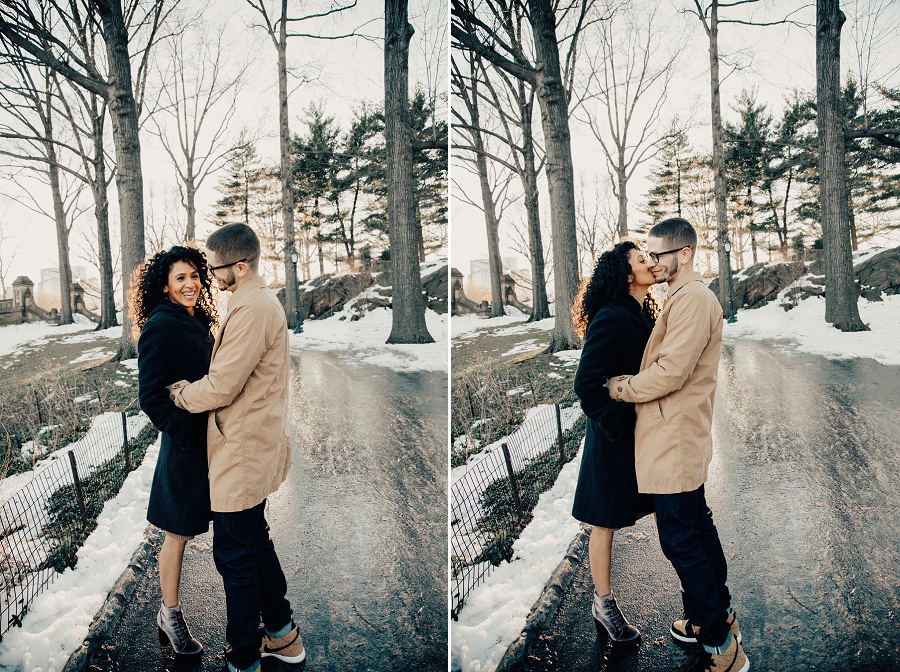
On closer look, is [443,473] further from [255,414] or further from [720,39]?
[720,39]

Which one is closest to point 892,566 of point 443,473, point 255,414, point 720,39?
point 443,473

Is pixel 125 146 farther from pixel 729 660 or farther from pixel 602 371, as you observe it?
pixel 729 660

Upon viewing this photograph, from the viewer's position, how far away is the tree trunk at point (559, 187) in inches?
127

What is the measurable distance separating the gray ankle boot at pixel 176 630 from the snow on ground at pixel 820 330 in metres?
3.18

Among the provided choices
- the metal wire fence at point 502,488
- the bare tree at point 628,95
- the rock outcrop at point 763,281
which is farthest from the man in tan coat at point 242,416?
the rock outcrop at point 763,281

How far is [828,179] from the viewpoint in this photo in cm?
361

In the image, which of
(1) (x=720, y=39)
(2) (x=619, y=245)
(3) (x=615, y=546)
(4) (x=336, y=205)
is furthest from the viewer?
(4) (x=336, y=205)

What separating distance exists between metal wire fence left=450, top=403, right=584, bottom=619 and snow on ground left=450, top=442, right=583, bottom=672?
0.05 metres

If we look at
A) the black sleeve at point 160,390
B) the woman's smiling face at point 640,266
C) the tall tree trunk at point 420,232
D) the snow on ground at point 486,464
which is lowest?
the snow on ground at point 486,464

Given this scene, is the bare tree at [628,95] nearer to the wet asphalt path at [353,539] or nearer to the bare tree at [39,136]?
the wet asphalt path at [353,539]

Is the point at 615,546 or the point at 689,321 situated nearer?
the point at 689,321

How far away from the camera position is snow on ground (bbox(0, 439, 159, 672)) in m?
1.78

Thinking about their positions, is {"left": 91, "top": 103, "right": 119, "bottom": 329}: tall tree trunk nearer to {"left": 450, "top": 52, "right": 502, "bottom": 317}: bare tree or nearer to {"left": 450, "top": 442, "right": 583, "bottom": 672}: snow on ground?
{"left": 450, "top": 52, "right": 502, "bottom": 317}: bare tree

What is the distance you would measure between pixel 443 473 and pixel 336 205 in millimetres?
2042
